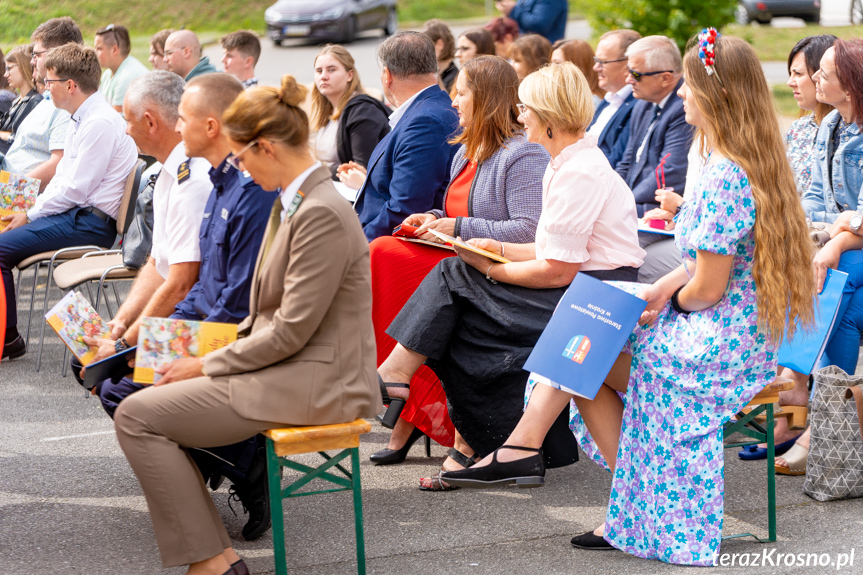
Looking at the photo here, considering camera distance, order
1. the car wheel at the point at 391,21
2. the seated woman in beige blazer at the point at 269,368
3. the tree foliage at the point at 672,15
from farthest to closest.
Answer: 1. the car wheel at the point at 391,21
2. the tree foliage at the point at 672,15
3. the seated woman in beige blazer at the point at 269,368

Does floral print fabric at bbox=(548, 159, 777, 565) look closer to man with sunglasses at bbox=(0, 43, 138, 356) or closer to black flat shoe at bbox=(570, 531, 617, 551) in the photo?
black flat shoe at bbox=(570, 531, 617, 551)

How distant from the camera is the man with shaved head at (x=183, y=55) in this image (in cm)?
856

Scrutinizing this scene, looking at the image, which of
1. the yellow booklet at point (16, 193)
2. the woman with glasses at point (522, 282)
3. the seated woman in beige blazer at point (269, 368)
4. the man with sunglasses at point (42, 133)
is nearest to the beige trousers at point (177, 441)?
the seated woman in beige blazer at point (269, 368)

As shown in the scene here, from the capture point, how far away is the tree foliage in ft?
40.4

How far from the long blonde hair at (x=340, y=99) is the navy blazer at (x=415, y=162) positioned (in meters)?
1.54

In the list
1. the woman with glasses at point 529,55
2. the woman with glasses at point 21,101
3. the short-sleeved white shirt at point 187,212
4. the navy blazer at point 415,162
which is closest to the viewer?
the short-sleeved white shirt at point 187,212

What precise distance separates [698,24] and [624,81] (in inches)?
288

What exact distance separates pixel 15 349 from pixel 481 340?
3402mm

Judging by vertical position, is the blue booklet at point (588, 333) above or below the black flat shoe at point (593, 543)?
above

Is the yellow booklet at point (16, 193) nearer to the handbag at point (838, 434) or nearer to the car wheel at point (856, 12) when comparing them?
the handbag at point (838, 434)

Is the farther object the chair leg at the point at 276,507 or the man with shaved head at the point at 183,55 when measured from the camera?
the man with shaved head at the point at 183,55

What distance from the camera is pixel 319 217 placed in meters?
2.76

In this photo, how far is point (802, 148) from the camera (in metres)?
4.68

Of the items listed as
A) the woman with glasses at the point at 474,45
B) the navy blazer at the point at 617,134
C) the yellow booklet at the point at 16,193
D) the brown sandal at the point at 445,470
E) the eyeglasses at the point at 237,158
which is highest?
the eyeglasses at the point at 237,158
